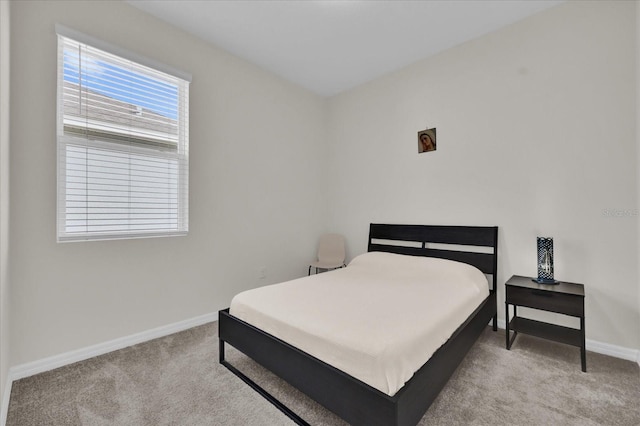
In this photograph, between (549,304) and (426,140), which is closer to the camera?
(549,304)

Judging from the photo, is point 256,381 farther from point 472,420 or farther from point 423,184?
point 423,184

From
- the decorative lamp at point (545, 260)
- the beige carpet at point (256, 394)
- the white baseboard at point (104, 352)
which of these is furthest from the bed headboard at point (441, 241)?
the beige carpet at point (256, 394)

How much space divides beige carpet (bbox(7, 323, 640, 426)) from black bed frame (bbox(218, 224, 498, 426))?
0.46 ft

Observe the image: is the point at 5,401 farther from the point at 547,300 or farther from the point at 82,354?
the point at 547,300

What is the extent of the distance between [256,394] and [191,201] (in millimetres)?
1883

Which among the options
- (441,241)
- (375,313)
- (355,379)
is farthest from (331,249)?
(355,379)

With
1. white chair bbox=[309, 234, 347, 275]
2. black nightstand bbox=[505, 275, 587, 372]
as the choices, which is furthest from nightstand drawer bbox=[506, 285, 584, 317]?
white chair bbox=[309, 234, 347, 275]

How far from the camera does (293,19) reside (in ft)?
8.72

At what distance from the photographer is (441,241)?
3148mm

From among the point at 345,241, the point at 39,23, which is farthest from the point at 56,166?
the point at 345,241

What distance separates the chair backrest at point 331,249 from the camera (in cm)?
402

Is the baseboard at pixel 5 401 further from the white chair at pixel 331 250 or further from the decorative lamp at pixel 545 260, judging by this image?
the decorative lamp at pixel 545 260

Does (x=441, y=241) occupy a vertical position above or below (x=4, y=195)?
below

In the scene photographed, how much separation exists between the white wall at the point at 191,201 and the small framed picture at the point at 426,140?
1520 mm
